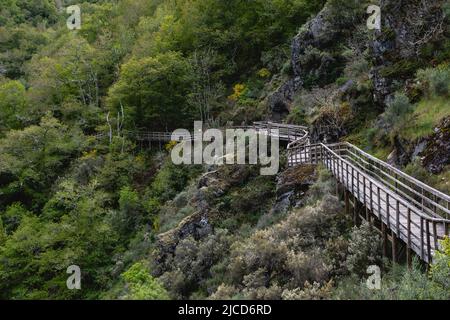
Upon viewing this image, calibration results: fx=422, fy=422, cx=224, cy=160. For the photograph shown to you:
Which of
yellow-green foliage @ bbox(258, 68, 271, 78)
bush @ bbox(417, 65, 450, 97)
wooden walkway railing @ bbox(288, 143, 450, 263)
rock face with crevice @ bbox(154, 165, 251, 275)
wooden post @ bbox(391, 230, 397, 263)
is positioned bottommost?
rock face with crevice @ bbox(154, 165, 251, 275)

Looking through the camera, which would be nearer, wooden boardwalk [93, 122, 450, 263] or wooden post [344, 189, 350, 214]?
→ wooden boardwalk [93, 122, 450, 263]

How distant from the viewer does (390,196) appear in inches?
411

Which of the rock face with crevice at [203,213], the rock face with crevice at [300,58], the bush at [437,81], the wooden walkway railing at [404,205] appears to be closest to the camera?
the wooden walkway railing at [404,205]

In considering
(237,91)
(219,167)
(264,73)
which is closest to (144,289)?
(219,167)

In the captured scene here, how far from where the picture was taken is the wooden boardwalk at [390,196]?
359 inches

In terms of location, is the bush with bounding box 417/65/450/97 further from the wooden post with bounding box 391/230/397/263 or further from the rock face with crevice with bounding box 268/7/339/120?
the rock face with crevice with bounding box 268/7/339/120

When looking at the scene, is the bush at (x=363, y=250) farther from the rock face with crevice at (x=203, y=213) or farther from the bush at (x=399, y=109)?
the rock face with crevice at (x=203, y=213)

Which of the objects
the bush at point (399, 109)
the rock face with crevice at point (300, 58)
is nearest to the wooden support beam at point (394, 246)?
the bush at point (399, 109)

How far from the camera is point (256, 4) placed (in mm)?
43375

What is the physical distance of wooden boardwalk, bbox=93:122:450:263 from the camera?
911 centimetres

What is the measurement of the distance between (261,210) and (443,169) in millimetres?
7836

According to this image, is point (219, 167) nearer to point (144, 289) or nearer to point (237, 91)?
point (144, 289)

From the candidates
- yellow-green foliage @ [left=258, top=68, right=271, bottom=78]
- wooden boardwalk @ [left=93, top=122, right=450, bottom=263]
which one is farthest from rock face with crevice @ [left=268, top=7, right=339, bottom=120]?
yellow-green foliage @ [left=258, top=68, right=271, bottom=78]

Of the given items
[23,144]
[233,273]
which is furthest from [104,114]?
[233,273]
